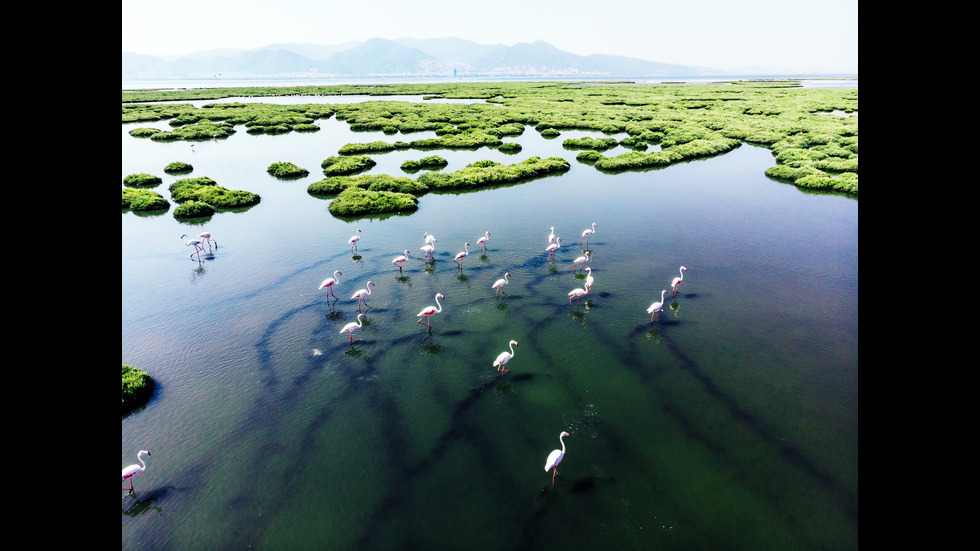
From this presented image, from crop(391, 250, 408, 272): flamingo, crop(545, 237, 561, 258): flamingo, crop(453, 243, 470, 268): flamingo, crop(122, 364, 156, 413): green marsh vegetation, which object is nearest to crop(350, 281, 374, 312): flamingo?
crop(391, 250, 408, 272): flamingo

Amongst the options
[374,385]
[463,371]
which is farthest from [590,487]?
[374,385]

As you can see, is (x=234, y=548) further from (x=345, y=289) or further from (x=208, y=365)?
(x=345, y=289)

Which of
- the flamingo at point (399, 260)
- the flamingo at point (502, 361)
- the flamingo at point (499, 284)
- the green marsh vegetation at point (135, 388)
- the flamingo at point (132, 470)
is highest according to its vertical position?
the flamingo at point (399, 260)

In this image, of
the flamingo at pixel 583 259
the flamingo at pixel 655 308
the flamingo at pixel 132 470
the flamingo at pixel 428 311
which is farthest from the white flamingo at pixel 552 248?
the flamingo at pixel 132 470

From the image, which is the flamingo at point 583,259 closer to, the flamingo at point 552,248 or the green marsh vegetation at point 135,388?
the flamingo at point 552,248

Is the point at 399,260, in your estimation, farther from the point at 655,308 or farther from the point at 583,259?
the point at 655,308

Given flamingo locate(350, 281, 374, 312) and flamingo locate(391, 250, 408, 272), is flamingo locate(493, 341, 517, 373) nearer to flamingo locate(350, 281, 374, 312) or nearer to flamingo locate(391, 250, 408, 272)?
flamingo locate(350, 281, 374, 312)

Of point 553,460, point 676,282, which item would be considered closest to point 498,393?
point 553,460
